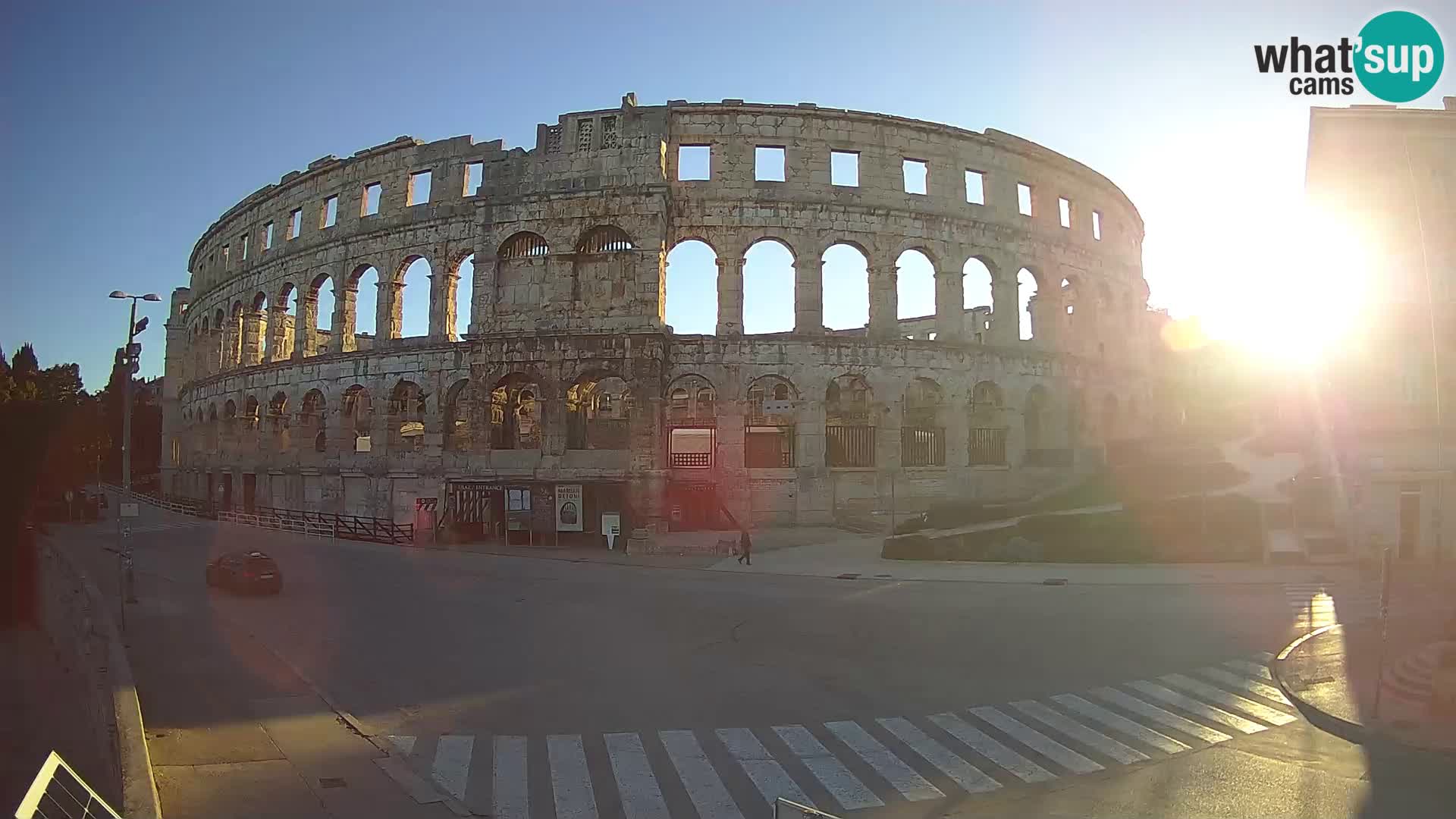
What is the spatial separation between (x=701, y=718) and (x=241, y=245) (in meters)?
48.9

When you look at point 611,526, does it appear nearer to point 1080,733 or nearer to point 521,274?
point 521,274

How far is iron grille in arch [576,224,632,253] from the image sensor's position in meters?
32.8

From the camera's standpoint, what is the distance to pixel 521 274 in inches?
1332

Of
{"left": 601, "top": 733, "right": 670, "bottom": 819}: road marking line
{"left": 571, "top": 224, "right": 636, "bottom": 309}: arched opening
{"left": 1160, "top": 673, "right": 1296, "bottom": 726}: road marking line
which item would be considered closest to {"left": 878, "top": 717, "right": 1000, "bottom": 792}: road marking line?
{"left": 601, "top": 733, "right": 670, "bottom": 819}: road marking line

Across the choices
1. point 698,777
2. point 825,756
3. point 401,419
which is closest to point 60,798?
point 698,777

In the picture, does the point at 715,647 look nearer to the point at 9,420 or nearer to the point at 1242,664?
the point at 1242,664

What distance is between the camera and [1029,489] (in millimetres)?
36125

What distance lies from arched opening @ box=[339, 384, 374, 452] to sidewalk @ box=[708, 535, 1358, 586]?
21.5 m

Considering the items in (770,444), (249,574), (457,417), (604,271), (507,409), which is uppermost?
(604,271)

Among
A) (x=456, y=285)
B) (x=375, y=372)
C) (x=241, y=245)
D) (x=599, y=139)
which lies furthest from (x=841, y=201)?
(x=241, y=245)

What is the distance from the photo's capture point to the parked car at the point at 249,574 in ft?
64.2

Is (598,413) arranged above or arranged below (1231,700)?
above

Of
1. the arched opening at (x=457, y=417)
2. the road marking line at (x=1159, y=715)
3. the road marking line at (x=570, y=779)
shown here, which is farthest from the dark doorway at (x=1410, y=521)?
the arched opening at (x=457, y=417)

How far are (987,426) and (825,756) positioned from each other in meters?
29.9
